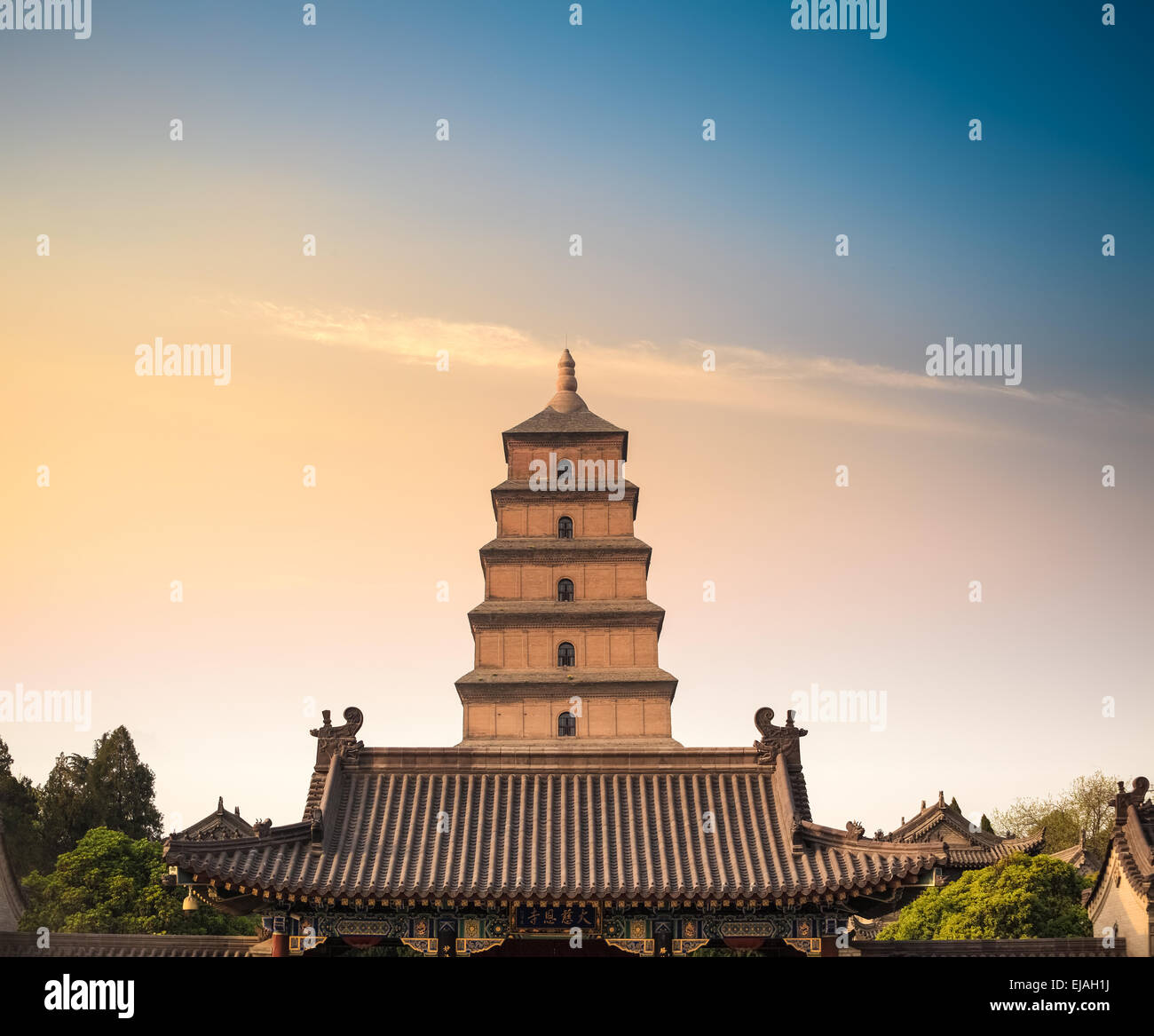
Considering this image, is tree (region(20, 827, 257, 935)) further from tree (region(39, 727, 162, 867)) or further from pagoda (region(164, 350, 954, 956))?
pagoda (region(164, 350, 954, 956))

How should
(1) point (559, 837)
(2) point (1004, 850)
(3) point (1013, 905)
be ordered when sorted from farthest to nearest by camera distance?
(2) point (1004, 850) < (3) point (1013, 905) < (1) point (559, 837)

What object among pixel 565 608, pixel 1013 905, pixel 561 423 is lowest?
pixel 1013 905

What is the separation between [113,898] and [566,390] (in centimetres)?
2249

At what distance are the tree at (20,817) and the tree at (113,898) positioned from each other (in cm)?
1203

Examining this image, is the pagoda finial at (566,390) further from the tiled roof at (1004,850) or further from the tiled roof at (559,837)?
the tiled roof at (559,837)

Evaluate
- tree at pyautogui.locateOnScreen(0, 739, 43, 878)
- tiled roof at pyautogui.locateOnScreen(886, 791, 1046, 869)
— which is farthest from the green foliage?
tiled roof at pyautogui.locateOnScreen(886, 791, 1046, 869)

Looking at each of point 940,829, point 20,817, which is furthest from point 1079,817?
point 20,817

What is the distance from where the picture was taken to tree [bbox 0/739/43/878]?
57.3 m

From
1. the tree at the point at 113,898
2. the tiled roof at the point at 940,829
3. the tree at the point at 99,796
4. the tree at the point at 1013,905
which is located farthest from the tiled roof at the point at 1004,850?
the tree at the point at 99,796

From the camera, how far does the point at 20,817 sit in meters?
58.5

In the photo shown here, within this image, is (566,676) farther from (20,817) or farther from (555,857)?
(20,817)
